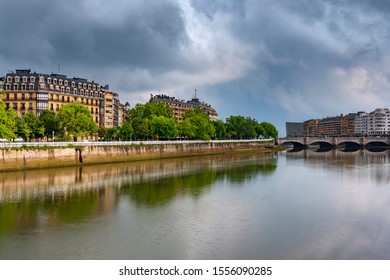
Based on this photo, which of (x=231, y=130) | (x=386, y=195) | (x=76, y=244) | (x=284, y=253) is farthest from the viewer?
(x=231, y=130)

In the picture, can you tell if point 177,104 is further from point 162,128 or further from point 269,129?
point 162,128

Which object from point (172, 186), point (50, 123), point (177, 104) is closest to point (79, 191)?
point (172, 186)

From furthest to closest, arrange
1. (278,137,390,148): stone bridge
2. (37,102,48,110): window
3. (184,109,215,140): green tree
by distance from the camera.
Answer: (278,137,390,148): stone bridge
(184,109,215,140): green tree
(37,102,48,110): window

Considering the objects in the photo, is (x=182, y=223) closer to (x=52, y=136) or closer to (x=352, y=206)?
(x=352, y=206)

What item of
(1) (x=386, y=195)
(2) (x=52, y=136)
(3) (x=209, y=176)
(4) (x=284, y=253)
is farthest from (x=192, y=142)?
(4) (x=284, y=253)

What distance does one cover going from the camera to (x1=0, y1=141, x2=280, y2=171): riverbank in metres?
48.5

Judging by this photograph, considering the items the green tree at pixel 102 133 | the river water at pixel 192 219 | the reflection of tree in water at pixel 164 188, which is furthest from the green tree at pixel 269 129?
the river water at pixel 192 219

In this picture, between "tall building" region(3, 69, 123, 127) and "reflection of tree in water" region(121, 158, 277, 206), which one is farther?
"tall building" region(3, 69, 123, 127)

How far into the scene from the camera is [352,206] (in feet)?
93.2

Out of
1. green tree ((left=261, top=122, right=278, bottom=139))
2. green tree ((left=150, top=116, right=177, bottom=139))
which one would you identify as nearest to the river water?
green tree ((left=150, top=116, right=177, bottom=139))

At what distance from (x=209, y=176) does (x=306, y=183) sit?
10.4 metres

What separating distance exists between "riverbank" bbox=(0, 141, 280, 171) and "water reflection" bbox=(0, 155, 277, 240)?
219cm

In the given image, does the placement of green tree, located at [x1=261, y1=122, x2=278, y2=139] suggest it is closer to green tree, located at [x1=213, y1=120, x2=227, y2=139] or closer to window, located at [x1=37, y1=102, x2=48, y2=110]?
green tree, located at [x1=213, y1=120, x2=227, y2=139]

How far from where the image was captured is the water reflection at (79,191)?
975 inches
